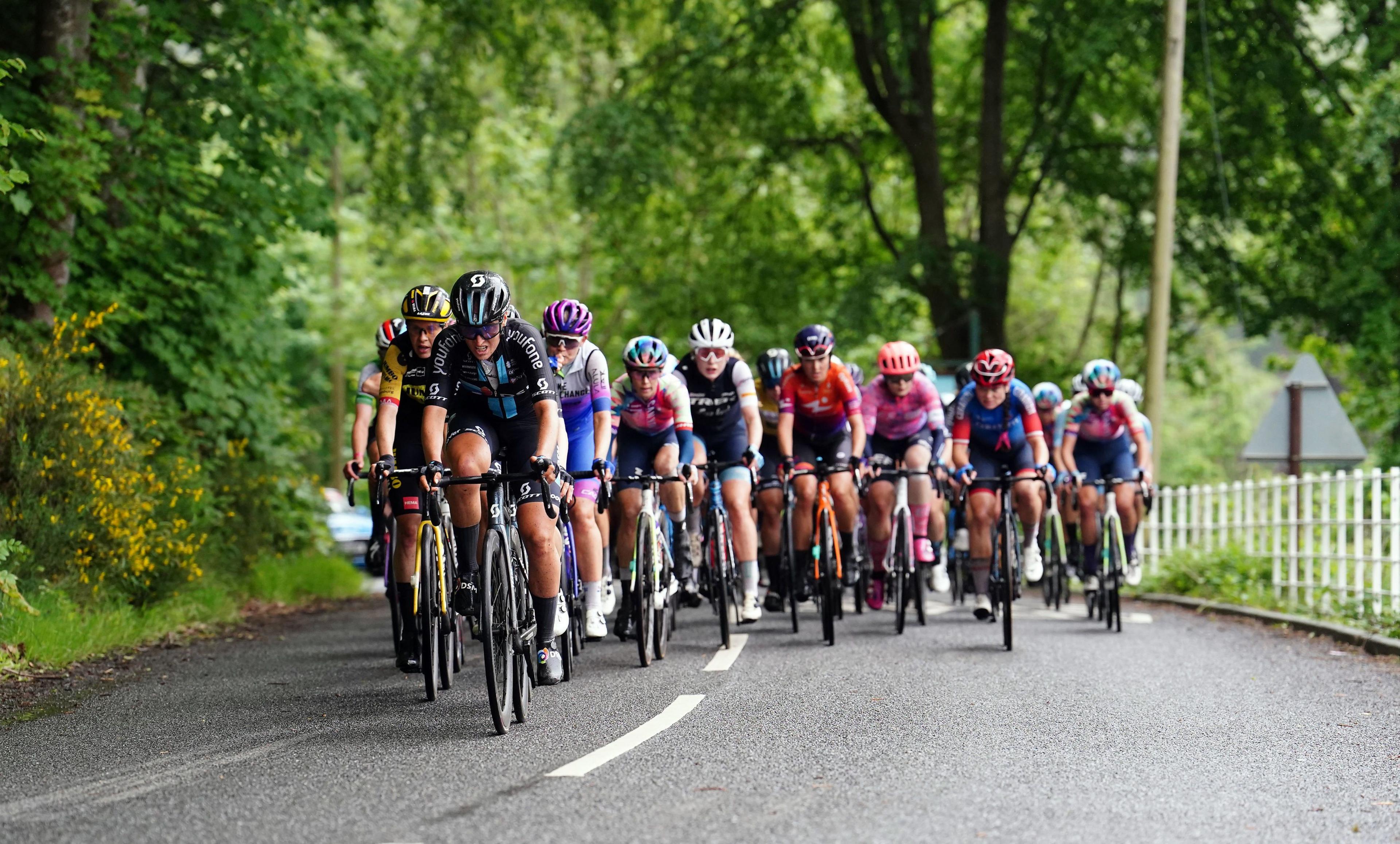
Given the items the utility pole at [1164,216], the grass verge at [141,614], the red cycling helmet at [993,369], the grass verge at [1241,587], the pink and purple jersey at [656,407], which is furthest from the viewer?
the utility pole at [1164,216]

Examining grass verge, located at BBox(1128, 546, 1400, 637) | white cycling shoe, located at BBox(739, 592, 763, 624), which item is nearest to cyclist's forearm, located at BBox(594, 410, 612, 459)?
white cycling shoe, located at BBox(739, 592, 763, 624)

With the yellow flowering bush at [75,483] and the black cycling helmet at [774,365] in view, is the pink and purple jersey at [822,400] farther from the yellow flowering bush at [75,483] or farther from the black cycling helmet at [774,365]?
the yellow flowering bush at [75,483]

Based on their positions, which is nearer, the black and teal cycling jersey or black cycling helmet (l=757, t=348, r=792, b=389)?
the black and teal cycling jersey

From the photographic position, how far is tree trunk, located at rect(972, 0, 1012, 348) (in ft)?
79.6

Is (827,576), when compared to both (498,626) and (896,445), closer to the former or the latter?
(896,445)

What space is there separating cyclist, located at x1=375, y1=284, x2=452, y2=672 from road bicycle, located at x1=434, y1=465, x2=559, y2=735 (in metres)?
1.59

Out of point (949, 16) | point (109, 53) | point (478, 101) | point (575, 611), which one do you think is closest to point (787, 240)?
point (949, 16)

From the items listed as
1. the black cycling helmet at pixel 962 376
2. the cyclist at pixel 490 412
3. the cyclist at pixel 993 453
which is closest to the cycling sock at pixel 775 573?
the cyclist at pixel 993 453

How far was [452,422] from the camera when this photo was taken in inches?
303

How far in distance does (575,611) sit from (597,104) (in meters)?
14.4

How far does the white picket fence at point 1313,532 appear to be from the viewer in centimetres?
1220

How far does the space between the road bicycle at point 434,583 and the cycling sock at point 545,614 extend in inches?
15.3

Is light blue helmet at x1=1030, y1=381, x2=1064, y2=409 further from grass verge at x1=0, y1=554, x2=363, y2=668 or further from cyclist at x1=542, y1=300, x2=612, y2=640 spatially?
grass verge at x1=0, y1=554, x2=363, y2=668

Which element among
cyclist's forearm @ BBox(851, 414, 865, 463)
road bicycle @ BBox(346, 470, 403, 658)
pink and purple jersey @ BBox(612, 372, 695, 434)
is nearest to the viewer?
road bicycle @ BBox(346, 470, 403, 658)
